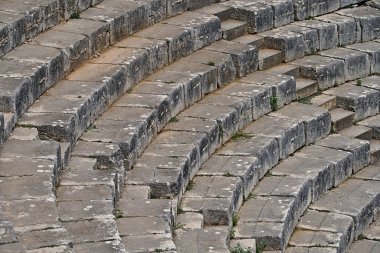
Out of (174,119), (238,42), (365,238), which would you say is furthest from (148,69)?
(365,238)

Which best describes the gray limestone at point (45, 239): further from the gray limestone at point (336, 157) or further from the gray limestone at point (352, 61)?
the gray limestone at point (352, 61)

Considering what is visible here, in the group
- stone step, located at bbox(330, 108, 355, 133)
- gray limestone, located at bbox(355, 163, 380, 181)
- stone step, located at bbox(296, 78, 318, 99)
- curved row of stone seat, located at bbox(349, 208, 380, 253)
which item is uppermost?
stone step, located at bbox(296, 78, 318, 99)

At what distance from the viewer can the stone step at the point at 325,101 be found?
16.1 metres

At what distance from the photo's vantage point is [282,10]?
17.4 m

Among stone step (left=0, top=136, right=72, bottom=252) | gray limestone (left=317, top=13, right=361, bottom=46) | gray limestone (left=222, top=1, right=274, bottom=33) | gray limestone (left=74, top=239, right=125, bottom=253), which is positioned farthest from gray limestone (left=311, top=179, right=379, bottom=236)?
gray limestone (left=74, top=239, right=125, bottom=253)

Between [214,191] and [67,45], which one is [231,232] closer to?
[214,191]

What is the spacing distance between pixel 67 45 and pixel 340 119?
366 centimetres

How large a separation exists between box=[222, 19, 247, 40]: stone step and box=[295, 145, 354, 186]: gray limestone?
2.06 metres

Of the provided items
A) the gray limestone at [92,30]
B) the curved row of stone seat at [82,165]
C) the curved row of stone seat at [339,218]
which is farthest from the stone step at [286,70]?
the gray limestone at [92,30]

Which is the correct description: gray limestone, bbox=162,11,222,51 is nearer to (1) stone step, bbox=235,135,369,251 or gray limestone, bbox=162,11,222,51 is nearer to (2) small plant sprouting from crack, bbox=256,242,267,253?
(1) stone step, bbox=235,135,369,251

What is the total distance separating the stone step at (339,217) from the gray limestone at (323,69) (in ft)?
6.15

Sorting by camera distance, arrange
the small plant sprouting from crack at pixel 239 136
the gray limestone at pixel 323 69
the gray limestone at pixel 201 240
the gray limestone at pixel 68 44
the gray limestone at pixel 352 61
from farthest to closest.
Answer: the gray limestone at pixel 352 61 < the gray limestone at pixel 323 69 < the small plant sprouting from crack at pixel 239 136 < the gray limestone at pixel 68 44 < the gray limestone at pixel 201 240

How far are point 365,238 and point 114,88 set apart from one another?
302 cm

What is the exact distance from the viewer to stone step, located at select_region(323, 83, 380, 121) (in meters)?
16.2
